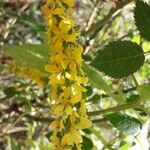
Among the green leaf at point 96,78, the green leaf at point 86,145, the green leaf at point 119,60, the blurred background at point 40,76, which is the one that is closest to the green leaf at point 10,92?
the blurred background at point 40,76

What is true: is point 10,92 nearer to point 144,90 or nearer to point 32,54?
point 32,54

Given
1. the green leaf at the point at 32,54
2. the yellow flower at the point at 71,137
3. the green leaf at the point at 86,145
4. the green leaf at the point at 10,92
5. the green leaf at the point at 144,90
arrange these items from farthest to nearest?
the green leaf at the point at 10,92, the green leaf at the point at 86,145, the green leaf at the point at 32,54, the green leaf at the point at 144,90, the yellow flower at the point at 71,137

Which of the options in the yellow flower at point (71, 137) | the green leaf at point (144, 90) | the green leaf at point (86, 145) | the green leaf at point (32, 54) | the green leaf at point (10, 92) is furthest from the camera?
the green leaf at point (10, 92)

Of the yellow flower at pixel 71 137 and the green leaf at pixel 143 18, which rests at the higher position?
the green leaf at pixel 143 18

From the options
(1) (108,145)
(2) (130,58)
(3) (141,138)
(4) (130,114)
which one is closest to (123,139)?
(1) (108,145)

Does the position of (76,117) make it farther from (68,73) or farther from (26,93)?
(26,93)

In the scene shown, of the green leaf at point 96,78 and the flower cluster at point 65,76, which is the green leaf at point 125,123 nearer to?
the green leaf at point 96,78

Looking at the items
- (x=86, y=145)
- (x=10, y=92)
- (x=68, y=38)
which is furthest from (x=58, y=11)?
(x=10, y=92)
